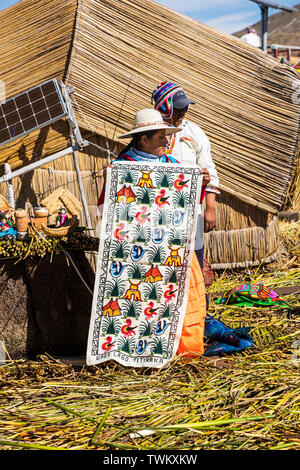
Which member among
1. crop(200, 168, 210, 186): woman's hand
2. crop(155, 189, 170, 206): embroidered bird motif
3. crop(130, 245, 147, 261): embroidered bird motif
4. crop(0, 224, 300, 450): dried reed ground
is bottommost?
crop(0, 224, 300, 450): dried reed ground

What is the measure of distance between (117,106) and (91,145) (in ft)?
1.46

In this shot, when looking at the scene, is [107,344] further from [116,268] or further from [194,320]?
[194,320]

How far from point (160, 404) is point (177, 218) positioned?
105cm

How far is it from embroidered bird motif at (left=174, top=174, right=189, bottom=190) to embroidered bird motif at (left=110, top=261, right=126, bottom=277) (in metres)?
0.56

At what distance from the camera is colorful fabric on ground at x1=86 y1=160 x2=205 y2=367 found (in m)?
3.24

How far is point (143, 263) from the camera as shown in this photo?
10.7ft

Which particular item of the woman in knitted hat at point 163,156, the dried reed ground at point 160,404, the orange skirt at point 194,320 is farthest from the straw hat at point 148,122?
the dried reed ground at point 160,404

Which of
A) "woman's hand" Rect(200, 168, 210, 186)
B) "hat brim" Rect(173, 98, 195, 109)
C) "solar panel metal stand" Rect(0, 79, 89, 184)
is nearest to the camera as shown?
"woman's hand" Rect(200, 168, 210, 186)

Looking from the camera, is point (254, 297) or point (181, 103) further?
point (254, 297)

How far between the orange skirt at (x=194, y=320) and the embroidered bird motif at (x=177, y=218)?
38 cm

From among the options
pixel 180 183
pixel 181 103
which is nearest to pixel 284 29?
pixel 181 103

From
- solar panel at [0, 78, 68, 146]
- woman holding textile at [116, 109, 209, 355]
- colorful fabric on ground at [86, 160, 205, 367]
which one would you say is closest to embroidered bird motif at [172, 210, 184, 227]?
colorful fabric on ground at [86, 160, 205, 367]

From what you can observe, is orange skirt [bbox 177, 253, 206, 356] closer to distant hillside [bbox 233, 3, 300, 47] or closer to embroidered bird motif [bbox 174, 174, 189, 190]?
embroidered bird motif [bbox 174, 174, 189, 190]
